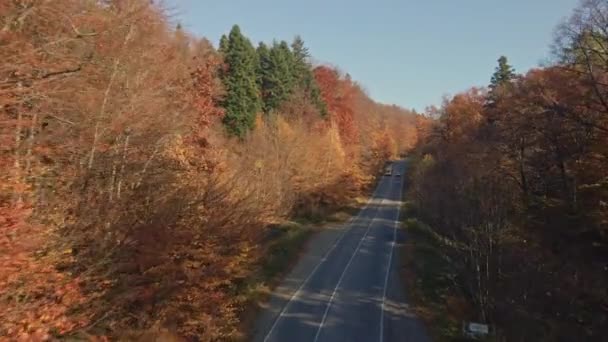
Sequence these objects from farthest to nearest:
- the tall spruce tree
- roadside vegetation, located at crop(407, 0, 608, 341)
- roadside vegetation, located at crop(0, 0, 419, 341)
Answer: the tall spruce tree < roadside vegetation, located at crop(407, 0, 608, 341) < roadside vegetation, located at crop(0, 0, 419, 341)

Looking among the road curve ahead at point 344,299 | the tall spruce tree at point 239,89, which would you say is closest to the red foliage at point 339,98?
the tall spruce tree at point 239,89

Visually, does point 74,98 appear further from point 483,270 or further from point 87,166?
point 483,270

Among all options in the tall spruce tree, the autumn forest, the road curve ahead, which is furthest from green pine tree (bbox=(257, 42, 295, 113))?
the road curve ahead

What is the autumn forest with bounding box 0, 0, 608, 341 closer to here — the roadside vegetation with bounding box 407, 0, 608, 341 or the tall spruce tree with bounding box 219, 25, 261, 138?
the roadside vegetation with bounding box 407, 0, 608, 341

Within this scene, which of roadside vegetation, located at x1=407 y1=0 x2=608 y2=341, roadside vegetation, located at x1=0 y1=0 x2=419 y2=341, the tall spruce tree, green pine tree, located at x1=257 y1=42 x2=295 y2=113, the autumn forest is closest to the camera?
roadside vegetation, located at x1=0 y1=0 x2=419 y2=341

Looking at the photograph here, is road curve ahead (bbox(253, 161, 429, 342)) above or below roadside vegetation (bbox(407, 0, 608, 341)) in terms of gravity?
below

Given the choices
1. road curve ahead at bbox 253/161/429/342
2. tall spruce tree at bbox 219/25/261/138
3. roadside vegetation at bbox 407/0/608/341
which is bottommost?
road curve ahead at bbox 253/161/429/342

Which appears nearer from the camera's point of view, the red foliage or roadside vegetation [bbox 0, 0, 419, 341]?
roadside vegetation [bbox 0, 0, 419, 341]

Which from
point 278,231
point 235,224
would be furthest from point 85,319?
point 278,231
